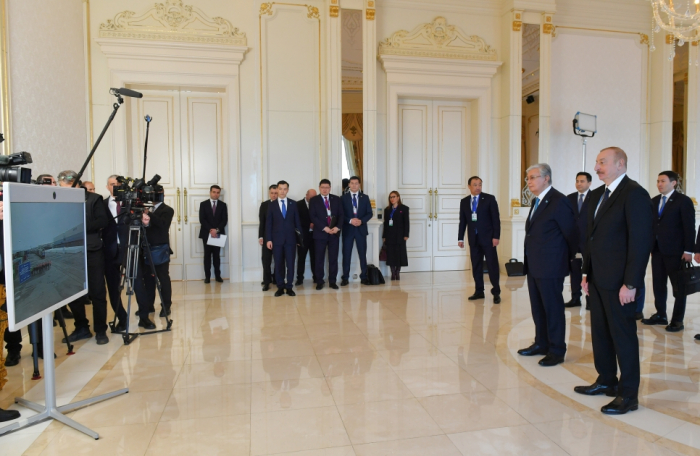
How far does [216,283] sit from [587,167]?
22.1 feet

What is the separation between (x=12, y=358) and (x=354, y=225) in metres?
4.42

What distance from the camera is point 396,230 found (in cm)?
731

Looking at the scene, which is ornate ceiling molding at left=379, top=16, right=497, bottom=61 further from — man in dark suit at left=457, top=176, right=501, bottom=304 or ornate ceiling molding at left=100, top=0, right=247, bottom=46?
man in dark suit at left=457, top=176, right=501, bottom=304

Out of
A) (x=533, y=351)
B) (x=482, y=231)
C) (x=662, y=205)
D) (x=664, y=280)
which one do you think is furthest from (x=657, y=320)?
(x=482, y=231)

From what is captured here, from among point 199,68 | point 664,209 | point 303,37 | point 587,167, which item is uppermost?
point 303,37

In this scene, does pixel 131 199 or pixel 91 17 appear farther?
pixel 91 17

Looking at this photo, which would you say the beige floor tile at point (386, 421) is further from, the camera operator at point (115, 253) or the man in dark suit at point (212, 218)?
the man in dark suit at point (212, 218)

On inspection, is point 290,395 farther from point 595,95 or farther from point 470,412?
point 595,95

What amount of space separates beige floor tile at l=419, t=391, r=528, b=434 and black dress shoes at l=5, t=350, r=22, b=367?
3.13 meters

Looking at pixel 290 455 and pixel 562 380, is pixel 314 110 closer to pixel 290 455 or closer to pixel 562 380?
pixel 562 380

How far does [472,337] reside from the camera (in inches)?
170

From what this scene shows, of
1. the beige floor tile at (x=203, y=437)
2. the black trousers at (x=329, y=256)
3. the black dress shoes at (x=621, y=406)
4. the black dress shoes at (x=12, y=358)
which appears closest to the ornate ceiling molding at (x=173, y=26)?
the black trousers at (x=329, y=256)

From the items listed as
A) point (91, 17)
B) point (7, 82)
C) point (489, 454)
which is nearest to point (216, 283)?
point (7, 82)

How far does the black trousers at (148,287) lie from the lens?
465 centimetres
